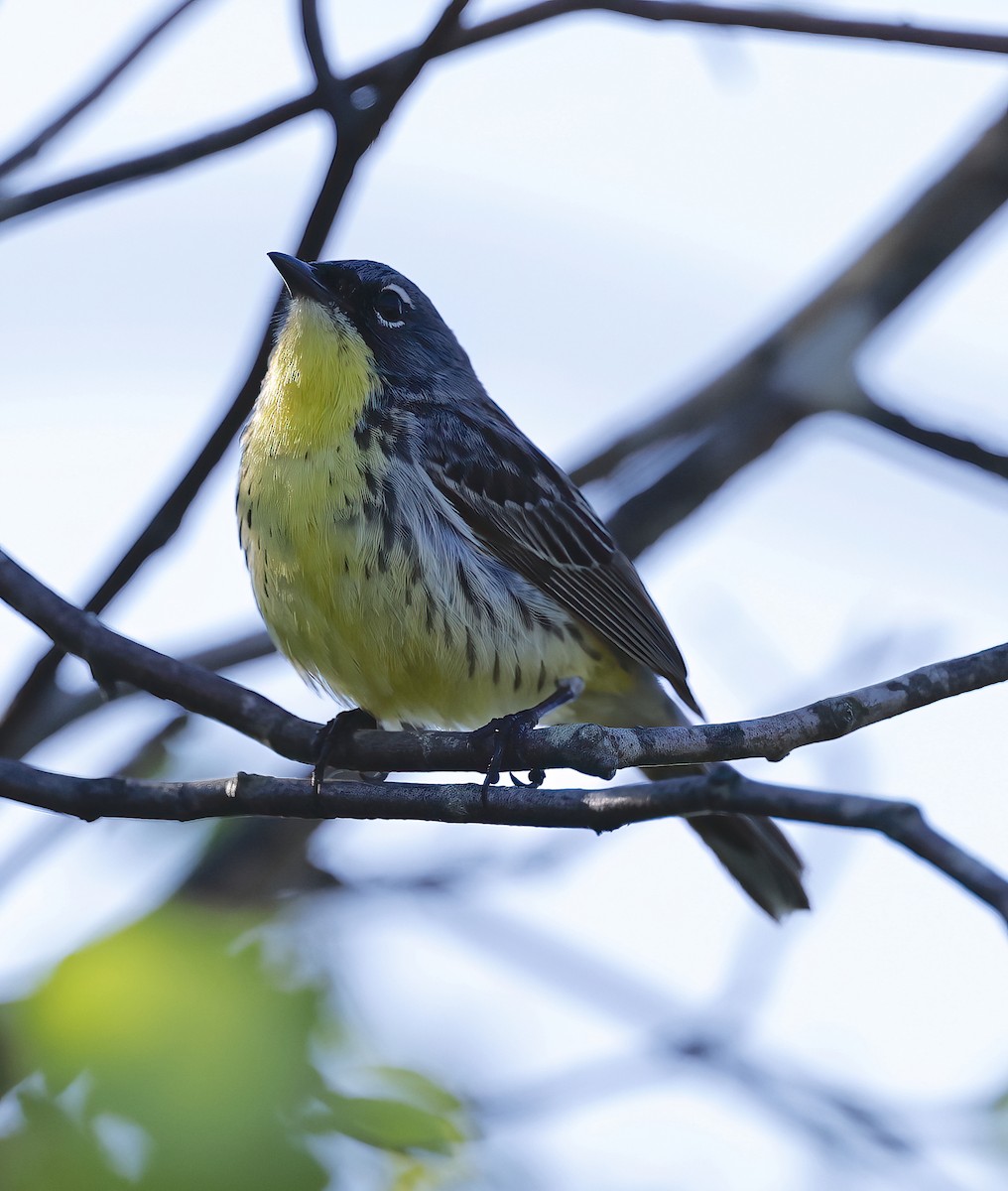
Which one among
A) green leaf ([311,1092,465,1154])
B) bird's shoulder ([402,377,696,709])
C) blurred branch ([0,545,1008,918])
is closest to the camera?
green leaf ([311,1092,465,1154])

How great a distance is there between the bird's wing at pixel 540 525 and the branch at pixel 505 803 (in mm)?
2393

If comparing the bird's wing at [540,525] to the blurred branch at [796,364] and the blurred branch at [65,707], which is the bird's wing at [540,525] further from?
the blurred branch at [65,707]

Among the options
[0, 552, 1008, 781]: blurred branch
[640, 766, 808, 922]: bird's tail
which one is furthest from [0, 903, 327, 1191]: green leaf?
[640, 766, 808, 922]: bird's tail

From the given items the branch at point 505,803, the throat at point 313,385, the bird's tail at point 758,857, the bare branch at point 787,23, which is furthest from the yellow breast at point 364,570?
the branch at point 505,803

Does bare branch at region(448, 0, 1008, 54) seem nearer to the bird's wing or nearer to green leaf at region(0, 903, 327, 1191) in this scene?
the bird's wing

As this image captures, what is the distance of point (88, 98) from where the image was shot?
5625 mm

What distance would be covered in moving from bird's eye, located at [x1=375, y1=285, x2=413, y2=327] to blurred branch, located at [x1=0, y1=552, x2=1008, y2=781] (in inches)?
95.9

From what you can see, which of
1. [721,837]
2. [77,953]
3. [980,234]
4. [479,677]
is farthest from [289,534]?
[980,234]

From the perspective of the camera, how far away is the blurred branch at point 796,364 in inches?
291

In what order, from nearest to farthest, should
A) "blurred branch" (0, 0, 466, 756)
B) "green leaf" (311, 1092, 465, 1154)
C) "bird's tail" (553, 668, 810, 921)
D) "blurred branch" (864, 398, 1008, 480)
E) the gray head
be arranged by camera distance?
"green leaf" (311, 1092, 465, 1154)
"blurred branch" (0, 0, 466, 756)
"blurred branch" (864, 398, 1008, 480)
the gray head
"bird's tail" (553, 668, 810, 921)

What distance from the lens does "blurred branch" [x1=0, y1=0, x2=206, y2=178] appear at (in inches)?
217

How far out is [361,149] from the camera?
4.42 meters

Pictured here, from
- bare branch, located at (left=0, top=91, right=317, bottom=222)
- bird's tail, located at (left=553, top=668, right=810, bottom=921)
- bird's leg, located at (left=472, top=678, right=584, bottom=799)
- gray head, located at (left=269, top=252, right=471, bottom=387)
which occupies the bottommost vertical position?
bird's tail, located at (left=553, top=668, right=810, bottom=921)

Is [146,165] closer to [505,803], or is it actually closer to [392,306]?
[392,306]
